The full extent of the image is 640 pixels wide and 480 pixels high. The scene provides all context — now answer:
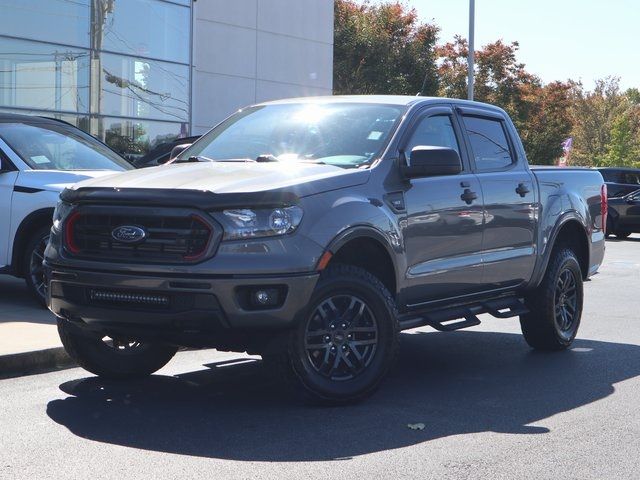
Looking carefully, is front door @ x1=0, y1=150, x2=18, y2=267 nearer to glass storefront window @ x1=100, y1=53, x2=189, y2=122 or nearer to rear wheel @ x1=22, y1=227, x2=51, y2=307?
rear wheel @ x1=22, y1=227, x2=51, y2=307

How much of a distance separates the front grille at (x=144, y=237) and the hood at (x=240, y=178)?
178mm

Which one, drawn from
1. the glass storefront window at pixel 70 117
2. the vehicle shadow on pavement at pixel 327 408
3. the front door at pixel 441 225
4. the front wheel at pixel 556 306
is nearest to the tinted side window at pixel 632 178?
the glass storefront window at pixel 70 117

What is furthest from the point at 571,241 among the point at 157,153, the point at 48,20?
the point at 48,20

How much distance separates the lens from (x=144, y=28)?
2412 centimetres

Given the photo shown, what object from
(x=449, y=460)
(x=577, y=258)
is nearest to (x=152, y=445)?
(x=449, y=460)

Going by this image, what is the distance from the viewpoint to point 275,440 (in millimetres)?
5922

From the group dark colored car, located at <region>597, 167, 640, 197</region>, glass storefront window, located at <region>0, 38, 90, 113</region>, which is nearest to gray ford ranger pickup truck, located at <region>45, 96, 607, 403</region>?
glass storefront window, located at <region>0, 38, 90, 113</region>

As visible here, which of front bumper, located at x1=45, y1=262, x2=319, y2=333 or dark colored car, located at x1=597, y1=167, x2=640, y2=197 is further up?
dark colored car, located at x1=597, y1=167, x2=640, y2=197

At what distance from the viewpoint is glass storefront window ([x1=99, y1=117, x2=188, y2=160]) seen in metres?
22.8

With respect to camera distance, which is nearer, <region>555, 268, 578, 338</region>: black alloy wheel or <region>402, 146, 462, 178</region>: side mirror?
<region>402, 146, 462, 178</region>: side mirror

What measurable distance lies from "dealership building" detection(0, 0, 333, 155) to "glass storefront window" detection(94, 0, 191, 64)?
23 mm

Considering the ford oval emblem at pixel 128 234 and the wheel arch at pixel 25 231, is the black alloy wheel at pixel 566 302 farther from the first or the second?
the wheel arch at pixel 25 231

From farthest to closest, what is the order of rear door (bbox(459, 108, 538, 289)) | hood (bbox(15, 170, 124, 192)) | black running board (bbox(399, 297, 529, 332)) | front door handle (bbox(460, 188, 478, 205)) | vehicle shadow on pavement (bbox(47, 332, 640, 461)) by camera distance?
1. hood (bbox(15, 170, 124, 192))
2. rear door (bbox(459, 108, 538, 289))
3. front door handle (bbox(460, 188, 478, 205))
4. black running board (bbox(399, 297, 529, 332))
5. vehicle shadow on pavement (bbox(47, 332, 640, 461))

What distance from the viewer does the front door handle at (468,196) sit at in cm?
791
